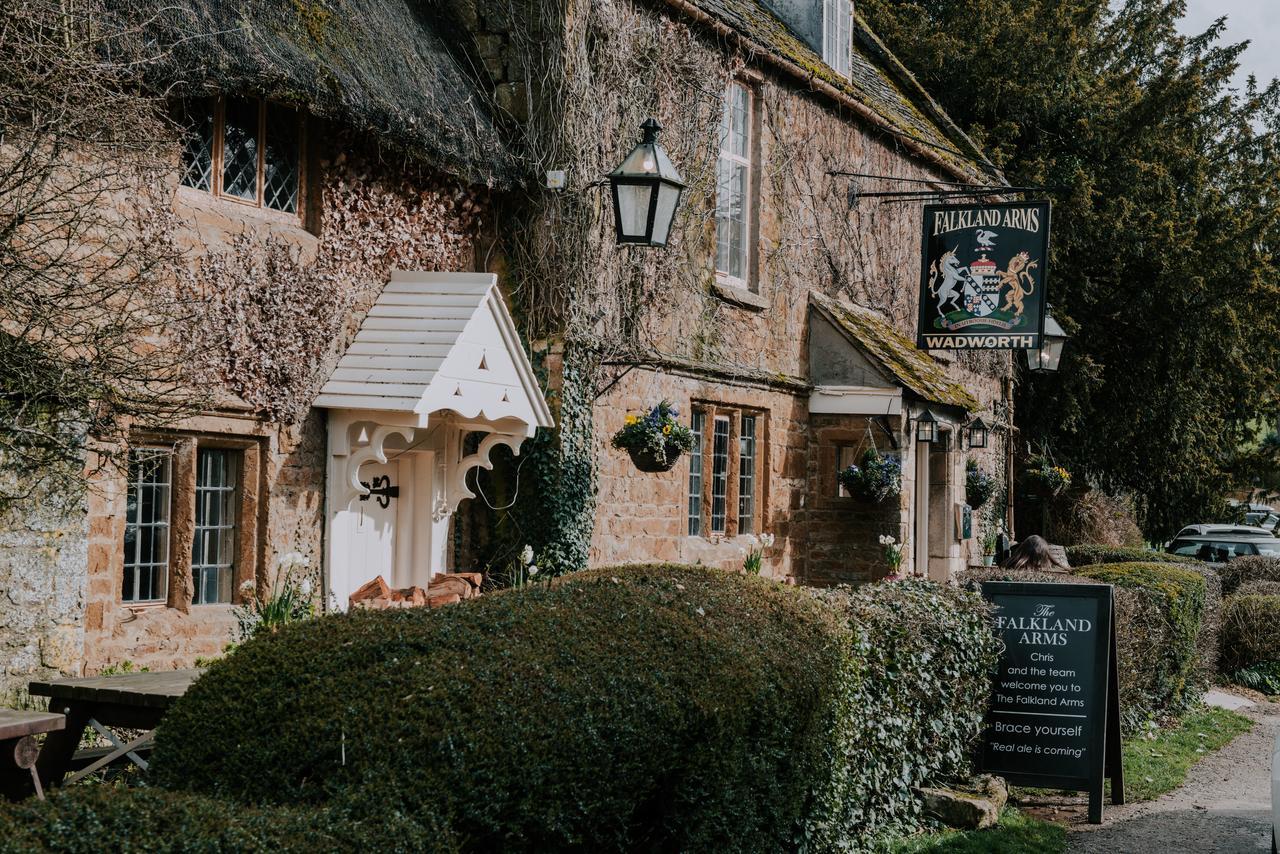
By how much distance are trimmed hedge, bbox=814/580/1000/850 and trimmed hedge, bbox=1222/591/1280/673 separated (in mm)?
8891

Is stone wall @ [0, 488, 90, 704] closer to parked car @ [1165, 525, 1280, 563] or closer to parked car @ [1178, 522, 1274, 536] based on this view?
parked car @ [1165, 525, 1280, 563]

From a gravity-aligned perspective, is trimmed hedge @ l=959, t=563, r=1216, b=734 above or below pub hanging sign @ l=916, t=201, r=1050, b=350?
below

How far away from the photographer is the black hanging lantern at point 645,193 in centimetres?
972

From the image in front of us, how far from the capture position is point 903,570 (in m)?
16.4

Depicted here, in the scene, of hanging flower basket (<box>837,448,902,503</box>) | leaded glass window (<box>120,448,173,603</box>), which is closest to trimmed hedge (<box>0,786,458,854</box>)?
leaded glass window (<box>120,448,173,603</box>)

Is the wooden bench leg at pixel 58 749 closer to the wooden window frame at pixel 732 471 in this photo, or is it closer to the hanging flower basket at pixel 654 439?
the hanging flower basket at pixel 654 439

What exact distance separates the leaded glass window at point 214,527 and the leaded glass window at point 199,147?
1.85 m

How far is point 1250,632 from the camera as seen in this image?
16.0 m

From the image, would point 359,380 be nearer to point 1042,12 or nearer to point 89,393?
point 89,393

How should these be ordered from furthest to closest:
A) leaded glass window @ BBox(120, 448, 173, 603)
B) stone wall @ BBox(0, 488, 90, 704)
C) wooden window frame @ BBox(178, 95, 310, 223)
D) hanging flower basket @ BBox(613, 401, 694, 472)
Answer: hanging flower basket @ BBox(613, 401, 694, 472) → wooden window frame @ BBox(178, 95, 310, 223) → leaded glass window @ BBox(120, 448, 173, 603) → stone wall @ BBox(0, 488, 90, 704)

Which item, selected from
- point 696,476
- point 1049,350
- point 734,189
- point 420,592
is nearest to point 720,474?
point 696,476

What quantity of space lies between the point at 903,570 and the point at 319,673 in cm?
1306

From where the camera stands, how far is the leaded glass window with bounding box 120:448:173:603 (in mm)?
8328

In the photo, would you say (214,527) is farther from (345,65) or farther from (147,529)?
(345,65)
